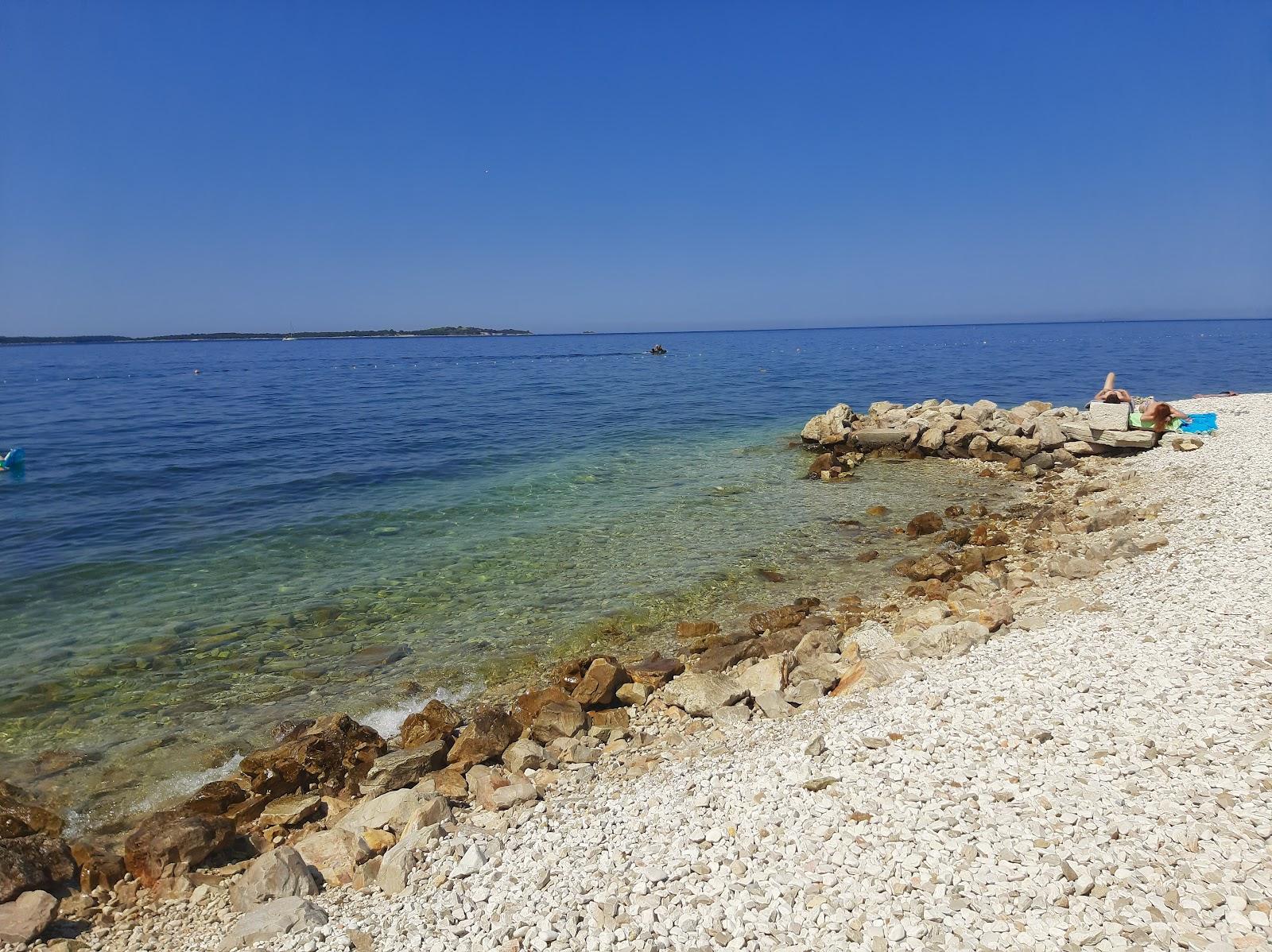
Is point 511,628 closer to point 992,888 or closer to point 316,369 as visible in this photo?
point 992,888

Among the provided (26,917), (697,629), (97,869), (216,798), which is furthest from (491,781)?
(697,629)

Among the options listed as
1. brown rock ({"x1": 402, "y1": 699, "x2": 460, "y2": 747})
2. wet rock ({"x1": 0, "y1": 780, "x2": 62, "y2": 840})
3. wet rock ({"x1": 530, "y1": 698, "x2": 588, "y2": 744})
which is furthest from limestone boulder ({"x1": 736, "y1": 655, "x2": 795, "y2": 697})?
wet rock ({"x1": 0, "y1": 780, "x2": 62, "y2": 840})

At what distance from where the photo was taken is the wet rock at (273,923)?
16.3 ft

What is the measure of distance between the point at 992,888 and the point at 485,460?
22874 millimetres

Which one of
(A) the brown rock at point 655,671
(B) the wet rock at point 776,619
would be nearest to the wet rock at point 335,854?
(A) the brown rock at point 655,671

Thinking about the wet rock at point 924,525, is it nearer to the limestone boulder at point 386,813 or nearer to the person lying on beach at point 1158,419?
the person lying on beach at point 1158,419

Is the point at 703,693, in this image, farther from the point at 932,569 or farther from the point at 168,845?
the point at 932,569

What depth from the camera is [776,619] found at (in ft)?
35.7

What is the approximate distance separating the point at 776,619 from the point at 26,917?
353 inches

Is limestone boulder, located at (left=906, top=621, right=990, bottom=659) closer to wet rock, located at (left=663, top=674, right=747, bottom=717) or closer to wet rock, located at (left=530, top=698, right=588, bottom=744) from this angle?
wet rock, located at (left=663, top=674, right=747, bottom=717)

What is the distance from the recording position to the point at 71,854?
617cm

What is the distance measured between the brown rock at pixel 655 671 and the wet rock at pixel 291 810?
12.8 ft

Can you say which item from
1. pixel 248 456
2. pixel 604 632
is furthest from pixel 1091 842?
pixel 248 456

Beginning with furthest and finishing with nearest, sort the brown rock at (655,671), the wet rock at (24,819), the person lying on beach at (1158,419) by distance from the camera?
the person lying on beach at (1158,419) < the brown rock at (655,671) < the wet rock at (24,819)
